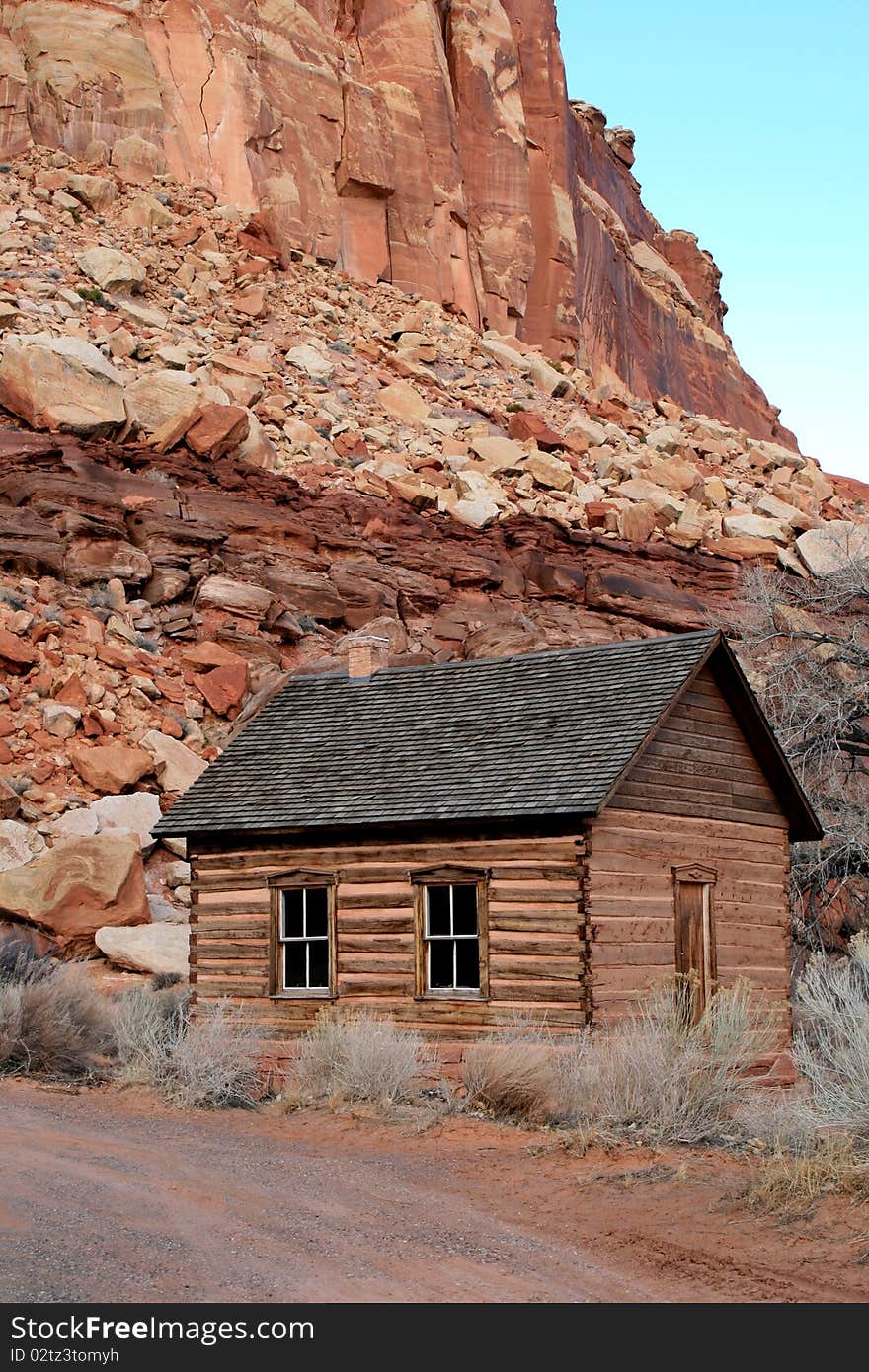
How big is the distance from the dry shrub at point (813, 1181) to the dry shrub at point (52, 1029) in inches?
337

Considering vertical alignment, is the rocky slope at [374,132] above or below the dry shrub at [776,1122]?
above

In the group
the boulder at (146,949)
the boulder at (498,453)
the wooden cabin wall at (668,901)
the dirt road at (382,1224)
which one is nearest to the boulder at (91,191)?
the boulder at (498,453)

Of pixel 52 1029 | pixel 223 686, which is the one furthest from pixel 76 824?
pixel 52 1029

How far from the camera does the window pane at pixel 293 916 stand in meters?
17.6

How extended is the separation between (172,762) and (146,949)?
7077 millimetres

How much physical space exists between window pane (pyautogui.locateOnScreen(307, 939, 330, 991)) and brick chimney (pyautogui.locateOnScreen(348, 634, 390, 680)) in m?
4.02

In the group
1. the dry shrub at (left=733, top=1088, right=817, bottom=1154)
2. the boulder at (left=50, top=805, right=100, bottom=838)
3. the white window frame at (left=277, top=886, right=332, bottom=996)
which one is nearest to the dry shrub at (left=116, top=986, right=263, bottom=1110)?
the white window frame at (left=277, top=886, right=332, bottom=996)

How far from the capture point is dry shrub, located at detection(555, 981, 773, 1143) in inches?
510

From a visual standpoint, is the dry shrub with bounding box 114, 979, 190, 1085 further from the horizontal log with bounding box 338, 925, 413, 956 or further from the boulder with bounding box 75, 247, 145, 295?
the boulder with bounding box 75, 247, 145, 295

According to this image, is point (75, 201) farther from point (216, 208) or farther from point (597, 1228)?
point (597, 1228)

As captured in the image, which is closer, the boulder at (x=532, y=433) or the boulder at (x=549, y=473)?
the boulder at (x=549, y=473)

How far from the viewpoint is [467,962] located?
54.2 feet

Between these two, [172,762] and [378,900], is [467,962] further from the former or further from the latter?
[172,762]

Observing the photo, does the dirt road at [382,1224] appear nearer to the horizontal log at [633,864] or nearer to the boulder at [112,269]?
the horizontal log at [633,864]
